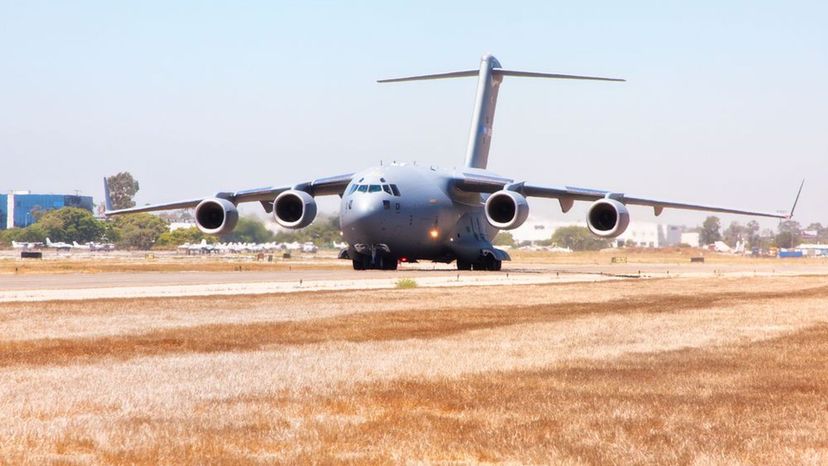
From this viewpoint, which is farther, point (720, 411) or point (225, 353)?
point (225, 353)

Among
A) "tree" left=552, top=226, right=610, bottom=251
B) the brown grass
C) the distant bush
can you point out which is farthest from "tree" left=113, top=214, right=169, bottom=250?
the brown grass

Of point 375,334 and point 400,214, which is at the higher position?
point 400,214

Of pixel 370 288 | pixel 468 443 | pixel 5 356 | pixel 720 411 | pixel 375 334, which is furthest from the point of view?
pixel 370 288

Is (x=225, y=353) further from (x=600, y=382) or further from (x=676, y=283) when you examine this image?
(x=676, y=283)

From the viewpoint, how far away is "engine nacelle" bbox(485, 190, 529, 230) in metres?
41.6

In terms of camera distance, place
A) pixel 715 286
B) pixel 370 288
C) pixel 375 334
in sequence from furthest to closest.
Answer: pixel 715 286 < pixel 370 288 < pixel 375 334

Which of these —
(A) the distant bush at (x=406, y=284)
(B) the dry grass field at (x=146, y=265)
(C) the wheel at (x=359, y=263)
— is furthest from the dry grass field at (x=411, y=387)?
(B) the dry grass field at (x=146, y=265)

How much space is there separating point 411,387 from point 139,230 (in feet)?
507

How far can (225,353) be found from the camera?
44.7 ft

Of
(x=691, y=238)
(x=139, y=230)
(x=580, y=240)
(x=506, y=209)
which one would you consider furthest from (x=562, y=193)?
(x=691, y=238)

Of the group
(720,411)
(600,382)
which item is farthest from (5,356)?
(720,411)

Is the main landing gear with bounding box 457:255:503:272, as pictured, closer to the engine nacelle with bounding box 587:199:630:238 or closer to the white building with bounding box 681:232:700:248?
the engine nacelle with bounding box 587:199:630:238

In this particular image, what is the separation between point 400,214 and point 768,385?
31555 millimetres

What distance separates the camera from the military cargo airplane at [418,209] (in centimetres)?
4162
